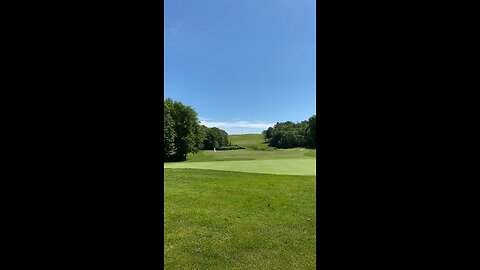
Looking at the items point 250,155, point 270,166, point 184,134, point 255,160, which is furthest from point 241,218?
point 184,134

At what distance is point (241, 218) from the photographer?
5.70 m

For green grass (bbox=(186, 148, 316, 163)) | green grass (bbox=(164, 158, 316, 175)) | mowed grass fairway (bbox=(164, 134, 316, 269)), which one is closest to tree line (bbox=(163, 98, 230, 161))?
green grass (bbox=(186, 148, 316, 163))

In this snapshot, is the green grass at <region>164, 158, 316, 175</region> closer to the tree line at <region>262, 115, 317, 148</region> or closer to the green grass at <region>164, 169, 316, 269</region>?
the green grass at <region>164, 169, 316, 269</region>

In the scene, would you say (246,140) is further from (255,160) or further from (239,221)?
(239,221)

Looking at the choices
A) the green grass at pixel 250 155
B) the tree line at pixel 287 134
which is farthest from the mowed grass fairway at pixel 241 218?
the green grass at pixel 250 155

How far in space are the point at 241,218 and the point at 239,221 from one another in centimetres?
20

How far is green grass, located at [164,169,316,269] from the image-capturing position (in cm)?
377

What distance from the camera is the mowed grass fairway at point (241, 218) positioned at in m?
3.79
